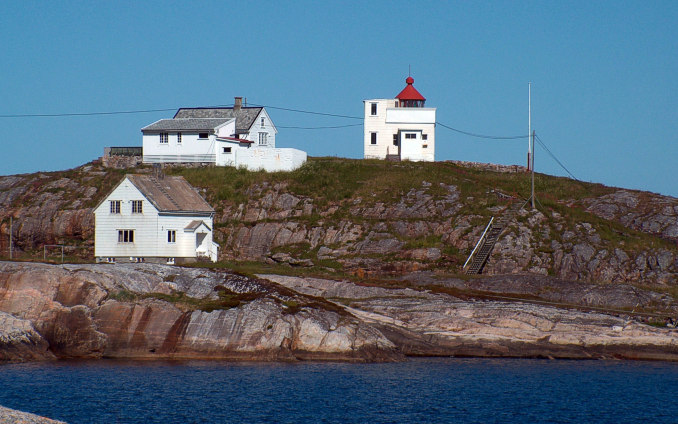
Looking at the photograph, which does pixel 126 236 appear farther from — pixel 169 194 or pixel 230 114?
pixel 230 114

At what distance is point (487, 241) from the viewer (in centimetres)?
7075

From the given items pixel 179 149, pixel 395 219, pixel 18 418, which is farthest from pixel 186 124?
pixel 18 418

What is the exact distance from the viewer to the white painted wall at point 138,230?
66812mm

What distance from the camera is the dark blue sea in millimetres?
36188

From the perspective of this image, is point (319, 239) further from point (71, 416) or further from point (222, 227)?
point (71, 416)

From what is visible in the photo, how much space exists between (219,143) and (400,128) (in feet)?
71.8

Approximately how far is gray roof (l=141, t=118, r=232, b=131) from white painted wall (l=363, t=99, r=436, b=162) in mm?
17405

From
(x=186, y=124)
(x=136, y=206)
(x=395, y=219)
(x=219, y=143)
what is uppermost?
(x=186, y=124)

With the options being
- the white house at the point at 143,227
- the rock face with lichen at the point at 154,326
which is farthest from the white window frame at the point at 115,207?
the rock face with lichen at the point at 154,326

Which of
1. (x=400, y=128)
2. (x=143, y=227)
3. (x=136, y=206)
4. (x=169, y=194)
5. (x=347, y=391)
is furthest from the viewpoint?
(x=400, y=128)

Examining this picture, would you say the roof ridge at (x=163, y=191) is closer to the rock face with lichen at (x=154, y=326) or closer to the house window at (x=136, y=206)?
the house window at (x=136, y=206)

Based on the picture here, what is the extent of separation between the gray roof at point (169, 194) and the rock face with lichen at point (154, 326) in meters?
18.6

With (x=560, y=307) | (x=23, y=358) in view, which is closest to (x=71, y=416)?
(x=23, y=358)

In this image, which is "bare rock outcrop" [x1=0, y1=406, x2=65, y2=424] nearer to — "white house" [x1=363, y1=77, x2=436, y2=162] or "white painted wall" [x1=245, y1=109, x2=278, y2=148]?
"white painted wall" [x1=245, y1=109, x2=278, y2=148]
